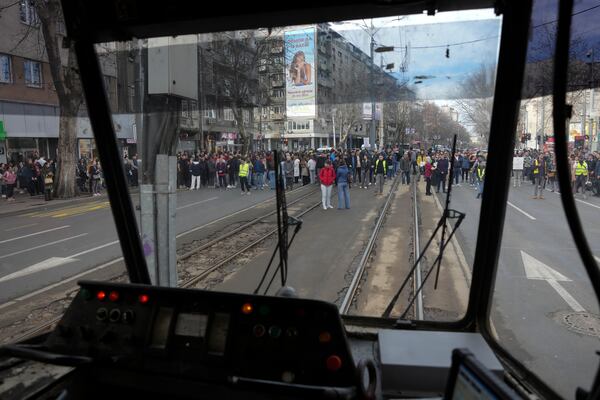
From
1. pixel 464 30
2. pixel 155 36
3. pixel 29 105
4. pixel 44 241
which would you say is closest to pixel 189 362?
pixel 155 36

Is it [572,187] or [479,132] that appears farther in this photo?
[479,132]

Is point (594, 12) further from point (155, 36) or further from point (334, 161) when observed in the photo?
point (334, 161)

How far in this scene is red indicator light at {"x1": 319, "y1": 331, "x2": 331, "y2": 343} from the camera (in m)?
1.65

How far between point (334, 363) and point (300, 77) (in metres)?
1.69

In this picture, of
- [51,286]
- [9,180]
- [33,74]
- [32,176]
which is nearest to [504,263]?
[51,286]

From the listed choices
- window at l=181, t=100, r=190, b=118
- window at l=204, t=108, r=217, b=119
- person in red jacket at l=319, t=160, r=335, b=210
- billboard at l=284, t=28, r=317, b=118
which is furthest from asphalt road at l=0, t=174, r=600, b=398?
window at l=181, t=100, r=190, b=118

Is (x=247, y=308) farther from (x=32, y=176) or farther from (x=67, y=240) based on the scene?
(x=32, y=176)

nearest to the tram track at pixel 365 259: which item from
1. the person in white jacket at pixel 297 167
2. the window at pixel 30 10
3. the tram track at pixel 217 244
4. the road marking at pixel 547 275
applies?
the tram track at pixel 217 244

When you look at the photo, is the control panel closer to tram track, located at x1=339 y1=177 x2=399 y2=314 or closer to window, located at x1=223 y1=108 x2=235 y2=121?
window, located at x1=223 y1=108 x2=235 y2=121

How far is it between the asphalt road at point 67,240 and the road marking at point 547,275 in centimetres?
265

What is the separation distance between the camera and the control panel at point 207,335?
166cm

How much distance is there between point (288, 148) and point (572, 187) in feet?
6.04

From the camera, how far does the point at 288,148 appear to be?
117 inches

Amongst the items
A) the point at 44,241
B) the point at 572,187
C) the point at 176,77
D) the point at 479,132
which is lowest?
the point at 44,241
